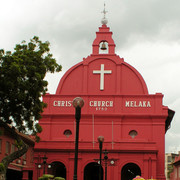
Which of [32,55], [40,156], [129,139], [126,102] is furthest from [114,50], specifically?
[32,55]

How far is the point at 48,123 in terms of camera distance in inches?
1485

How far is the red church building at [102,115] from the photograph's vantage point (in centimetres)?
3491

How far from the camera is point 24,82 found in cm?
2453

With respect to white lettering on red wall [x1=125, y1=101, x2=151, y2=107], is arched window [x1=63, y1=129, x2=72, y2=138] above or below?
below

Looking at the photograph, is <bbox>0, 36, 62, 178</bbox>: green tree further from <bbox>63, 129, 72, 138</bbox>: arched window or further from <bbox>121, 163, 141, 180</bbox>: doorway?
<bbox>121, 163, 141, 180</bbox>: doorway

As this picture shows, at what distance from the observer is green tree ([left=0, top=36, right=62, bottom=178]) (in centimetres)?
2398

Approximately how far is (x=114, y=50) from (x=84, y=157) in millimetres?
10809

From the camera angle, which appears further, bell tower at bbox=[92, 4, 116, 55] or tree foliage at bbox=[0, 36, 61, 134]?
bell tower at bbox=[92, 4, 116, 55]

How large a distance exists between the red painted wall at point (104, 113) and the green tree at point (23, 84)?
31.9ft

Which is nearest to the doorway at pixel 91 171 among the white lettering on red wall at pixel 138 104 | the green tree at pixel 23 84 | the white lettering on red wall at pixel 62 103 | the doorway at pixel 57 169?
the doorway at pixel 57 169

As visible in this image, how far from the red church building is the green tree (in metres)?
9.68

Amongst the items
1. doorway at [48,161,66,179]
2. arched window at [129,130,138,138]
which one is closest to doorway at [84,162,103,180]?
doorway at [48,161,66,179]

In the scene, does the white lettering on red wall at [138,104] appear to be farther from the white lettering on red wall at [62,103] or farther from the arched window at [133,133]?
the white lettering on red wall at [62,103]

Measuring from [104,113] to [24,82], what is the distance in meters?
14.0
